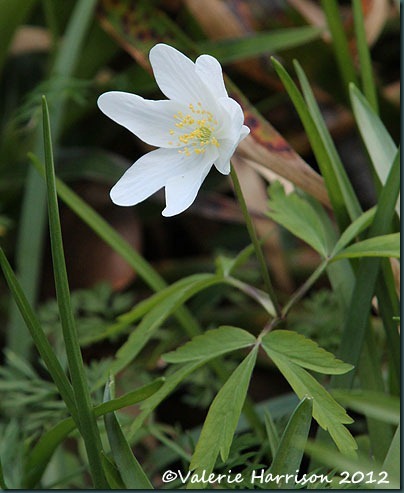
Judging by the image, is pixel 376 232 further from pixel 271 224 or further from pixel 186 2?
pixel 186 2

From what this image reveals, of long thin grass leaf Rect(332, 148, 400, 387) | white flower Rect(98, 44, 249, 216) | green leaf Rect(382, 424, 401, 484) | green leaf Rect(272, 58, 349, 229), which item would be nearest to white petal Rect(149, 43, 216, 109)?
white flower Rect(98, 44, 249, 216)

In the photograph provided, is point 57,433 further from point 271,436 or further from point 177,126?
point 177,126

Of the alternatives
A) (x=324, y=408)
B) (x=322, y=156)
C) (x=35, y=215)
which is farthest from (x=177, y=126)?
(x=35, y=215)

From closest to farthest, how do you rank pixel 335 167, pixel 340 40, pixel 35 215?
pixel 335 167 → pixel 340 40 → pixel 35 215

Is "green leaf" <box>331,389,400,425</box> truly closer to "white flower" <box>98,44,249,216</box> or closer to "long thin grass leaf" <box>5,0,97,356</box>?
"white flower" <box>98,44,249,216</box>

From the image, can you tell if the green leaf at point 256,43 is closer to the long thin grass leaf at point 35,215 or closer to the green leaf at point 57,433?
the long thin grass leaf at point 35,215

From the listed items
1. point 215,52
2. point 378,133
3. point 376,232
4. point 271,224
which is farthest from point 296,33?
point 376,232
